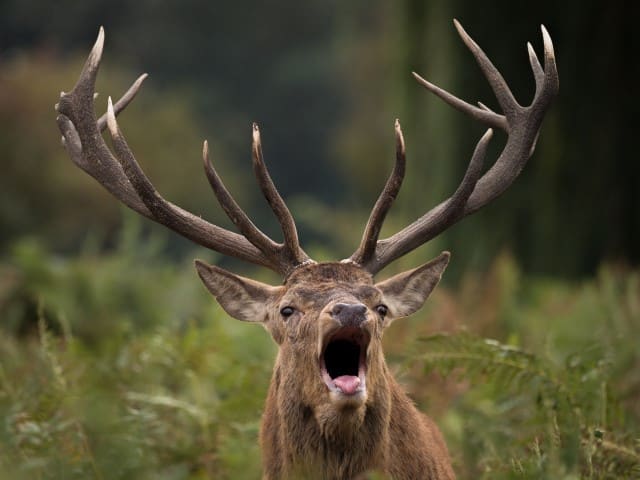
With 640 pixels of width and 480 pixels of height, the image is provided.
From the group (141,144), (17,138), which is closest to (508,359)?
(17,138)

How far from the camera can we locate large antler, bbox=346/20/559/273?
611 centimetres

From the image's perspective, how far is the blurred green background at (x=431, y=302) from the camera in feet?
20.9

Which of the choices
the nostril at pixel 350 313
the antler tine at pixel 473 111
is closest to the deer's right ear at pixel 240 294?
the nostril at pixel 350 313

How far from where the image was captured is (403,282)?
6.30m

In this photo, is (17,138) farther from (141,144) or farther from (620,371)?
(620,371)

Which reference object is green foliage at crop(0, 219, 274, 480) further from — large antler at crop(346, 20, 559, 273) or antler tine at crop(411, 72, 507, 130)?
antler tine at crop(411, 72, 507, 130)

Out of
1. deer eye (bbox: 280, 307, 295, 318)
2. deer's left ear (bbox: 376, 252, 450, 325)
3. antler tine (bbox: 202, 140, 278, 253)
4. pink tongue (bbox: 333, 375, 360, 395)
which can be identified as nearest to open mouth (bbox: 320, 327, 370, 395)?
pink tongue (bbox: 333, 375, 360, 395)

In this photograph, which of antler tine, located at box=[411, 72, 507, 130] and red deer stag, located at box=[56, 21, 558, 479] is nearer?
red deer stag, located at box=[56, 21, 558, 479]

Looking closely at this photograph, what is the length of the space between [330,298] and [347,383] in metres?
0.45

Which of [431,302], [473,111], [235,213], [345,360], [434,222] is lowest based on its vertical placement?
[345,360]

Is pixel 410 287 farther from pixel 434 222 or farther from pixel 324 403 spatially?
pixel 324 403

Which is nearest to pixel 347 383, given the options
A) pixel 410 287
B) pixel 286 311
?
pixel 286 311

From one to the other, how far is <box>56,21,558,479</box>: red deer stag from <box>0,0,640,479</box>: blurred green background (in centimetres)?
48

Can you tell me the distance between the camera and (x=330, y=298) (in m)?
5.68
